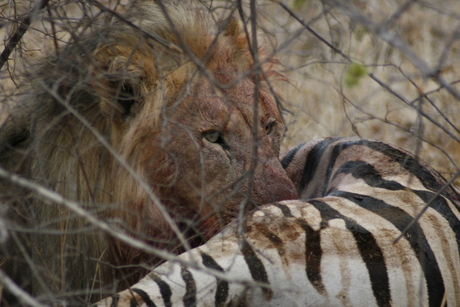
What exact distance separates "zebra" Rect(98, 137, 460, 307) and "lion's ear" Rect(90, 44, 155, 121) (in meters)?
0.78

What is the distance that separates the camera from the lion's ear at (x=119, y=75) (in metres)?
2.75

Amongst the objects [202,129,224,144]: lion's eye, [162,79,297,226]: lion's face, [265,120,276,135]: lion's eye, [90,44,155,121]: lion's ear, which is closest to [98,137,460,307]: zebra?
[162,79,297,226]: lion's face

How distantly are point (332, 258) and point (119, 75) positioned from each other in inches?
46.5

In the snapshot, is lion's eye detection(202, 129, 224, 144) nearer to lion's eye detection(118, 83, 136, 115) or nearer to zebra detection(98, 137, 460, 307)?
lion's eye detection(118, 83, 136, 115)

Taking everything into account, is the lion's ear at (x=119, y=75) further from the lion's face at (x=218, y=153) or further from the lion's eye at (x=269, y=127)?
the lion's eye at (x=269, y=127)

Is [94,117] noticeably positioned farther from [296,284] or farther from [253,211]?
[296,284]

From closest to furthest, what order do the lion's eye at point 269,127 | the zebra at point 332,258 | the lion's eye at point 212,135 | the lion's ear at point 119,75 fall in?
the zebra at point 332,258 → the lion's ear at point 119,75 → the lion's eye at point 212,135 → the lion's eye at point 269,127

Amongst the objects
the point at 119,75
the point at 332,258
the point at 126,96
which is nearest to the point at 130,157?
the point at 126,96

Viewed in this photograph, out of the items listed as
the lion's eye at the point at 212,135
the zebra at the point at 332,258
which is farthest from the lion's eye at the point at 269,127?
the zebra at the point at 332,258

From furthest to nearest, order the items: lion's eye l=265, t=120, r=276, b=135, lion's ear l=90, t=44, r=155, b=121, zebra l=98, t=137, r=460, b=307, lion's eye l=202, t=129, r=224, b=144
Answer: lion's eye l=265, t=120, r=276, b=135 → lion's eye l=202, t=129, r=224, b=144 → lion's ear l=90, t=44, r=155, b=121 → zebra l=98, t=137, r=460, b=307

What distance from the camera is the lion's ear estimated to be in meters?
2.75

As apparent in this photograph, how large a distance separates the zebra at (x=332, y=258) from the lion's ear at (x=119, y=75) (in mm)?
782

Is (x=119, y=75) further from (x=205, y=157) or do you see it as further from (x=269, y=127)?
(x=269, y=127)

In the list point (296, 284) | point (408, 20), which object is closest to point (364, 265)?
point (296, 284)
